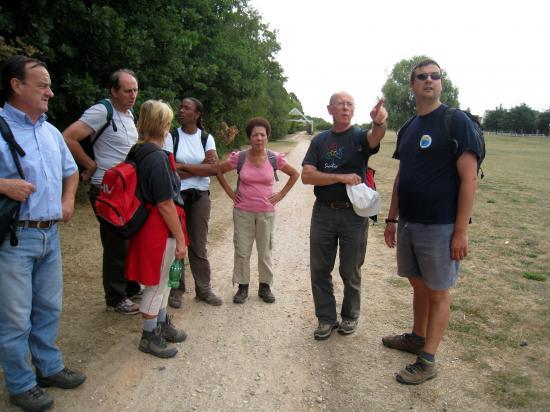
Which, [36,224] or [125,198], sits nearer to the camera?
[36,224]

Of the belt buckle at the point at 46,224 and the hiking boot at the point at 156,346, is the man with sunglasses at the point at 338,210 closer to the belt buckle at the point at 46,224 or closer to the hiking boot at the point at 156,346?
the hiking boot at the point at 156,346

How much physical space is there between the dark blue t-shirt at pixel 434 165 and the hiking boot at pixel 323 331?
1385 millimetres

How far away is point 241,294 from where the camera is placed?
4699 mm

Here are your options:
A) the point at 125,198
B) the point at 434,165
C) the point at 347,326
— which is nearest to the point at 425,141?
the point at 434,165

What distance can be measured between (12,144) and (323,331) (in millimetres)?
2925

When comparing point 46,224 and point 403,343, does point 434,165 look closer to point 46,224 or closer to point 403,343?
point 403,343

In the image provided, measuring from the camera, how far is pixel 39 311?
291 cm

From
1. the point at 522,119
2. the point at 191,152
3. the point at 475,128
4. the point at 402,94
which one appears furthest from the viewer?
the point at 522,119

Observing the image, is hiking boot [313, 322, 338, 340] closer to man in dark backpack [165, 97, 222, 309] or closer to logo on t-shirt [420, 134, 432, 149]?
man in dark backpack [165, 97, 222, 309]

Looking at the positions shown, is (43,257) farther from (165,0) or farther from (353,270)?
(165,0)

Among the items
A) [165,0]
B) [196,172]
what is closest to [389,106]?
[165,0]

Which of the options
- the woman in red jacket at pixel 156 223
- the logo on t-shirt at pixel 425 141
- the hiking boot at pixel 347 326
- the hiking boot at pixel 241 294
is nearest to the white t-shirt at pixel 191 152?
the woman in red jacket at pixel 156 223

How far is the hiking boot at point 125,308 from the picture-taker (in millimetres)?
4227

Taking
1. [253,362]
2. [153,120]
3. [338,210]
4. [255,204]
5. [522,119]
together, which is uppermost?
[522,119]
